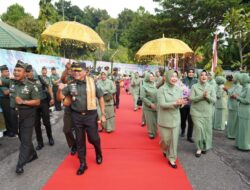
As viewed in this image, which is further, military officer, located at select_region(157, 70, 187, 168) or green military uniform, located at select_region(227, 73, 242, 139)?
green military uniform, located at select_region(227, 73, 242, 139)

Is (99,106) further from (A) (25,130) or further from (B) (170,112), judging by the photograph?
(A) (25,130)

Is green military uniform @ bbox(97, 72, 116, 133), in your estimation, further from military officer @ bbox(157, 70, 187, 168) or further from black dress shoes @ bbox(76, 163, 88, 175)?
black dress shoes @ bbox(76, 163, 88, 175)

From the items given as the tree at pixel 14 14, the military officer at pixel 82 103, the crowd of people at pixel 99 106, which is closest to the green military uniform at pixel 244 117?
the crowd of people at pixel 99 106

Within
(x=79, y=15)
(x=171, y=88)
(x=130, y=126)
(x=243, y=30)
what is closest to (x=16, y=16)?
(x=79, y=15)

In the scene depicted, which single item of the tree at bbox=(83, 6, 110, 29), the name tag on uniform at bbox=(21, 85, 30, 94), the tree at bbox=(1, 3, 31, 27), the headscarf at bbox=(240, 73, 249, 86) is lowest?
the name tag on uniform at bbox=(21, 85, 30, 94)

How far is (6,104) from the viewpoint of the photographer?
811cm

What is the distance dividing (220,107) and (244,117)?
262 cm

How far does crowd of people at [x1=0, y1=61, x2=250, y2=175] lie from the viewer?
18.3 ft

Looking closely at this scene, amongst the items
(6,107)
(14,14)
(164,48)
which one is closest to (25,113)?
(6,107)

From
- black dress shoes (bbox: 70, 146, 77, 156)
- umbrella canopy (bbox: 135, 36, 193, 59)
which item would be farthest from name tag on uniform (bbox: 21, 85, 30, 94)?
umbrella canopy (bbox: 135, 36, 193, 59)

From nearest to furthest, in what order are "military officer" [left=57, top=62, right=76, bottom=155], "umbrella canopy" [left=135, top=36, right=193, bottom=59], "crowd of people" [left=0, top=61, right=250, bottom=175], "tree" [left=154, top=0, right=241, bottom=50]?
"crowd of people" [left=0, top=61, right=250, bottom=175]
"military officer" [left=57, top=62, right=76, bottom=155]
"umbrella canopy" [left=135, top=36, right=193, bottom=59]
"tree" [left=154, top=0, right=241, bottom=50]

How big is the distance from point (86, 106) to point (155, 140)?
3.25m

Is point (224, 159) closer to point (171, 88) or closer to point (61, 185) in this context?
point (171, 88)

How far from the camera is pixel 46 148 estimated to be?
734 cm
